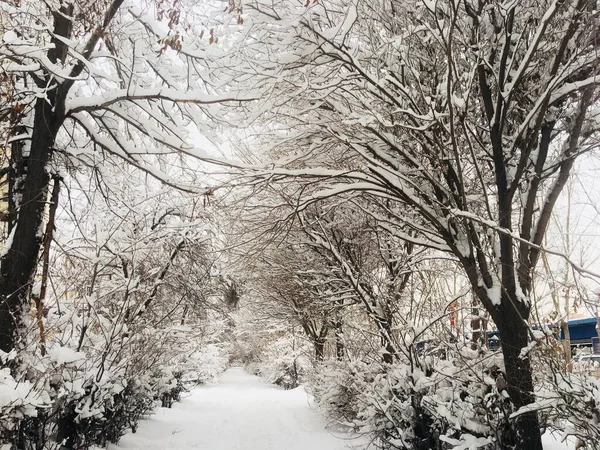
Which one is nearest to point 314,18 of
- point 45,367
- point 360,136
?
point 360,136

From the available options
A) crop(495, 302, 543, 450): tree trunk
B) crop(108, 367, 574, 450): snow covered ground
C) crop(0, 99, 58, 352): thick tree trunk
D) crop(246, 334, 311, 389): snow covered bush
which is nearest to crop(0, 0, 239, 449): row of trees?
crop(0, 99, 58, 352): thick tree trunk

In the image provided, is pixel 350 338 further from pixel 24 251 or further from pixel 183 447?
pixel 24 251

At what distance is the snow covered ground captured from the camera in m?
8.78

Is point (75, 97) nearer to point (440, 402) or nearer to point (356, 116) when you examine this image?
point (356, 116)

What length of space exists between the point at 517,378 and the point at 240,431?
319 inches

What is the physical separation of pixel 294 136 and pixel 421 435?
14.9 feet

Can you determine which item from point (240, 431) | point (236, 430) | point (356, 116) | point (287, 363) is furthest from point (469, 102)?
point (287, 363)

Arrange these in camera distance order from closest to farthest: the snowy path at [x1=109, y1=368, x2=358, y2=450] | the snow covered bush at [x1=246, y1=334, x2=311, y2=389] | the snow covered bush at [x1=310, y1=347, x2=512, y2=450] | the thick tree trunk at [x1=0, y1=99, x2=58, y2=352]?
1. the thick tree trunk at [x1=0, y1=99, x2=58, y2=352]
2. the snow covered bush at [x1=310, y1=347, x2=512, y2=450]
3. the snowy path at [x1=109, y1=368, x2=358, y2=450]
4. the snow covered bush at [x1=246, y1=334, x2=311, y2=389]

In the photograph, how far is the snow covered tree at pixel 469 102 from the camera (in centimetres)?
452

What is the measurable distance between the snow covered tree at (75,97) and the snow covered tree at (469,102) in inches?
40.8

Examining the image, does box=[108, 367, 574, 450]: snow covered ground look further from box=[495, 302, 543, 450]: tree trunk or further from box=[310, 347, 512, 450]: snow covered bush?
box=[495, 302, 543, 450]: tree trunk

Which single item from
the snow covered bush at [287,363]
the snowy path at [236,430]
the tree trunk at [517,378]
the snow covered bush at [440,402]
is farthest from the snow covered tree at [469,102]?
the snow covered bush at [287,363]

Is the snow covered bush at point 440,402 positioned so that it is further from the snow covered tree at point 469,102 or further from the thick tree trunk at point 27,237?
the thick tree trunk at point 27,237

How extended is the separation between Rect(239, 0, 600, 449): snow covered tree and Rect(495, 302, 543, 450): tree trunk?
0.4 inches
